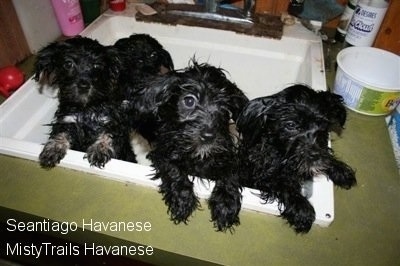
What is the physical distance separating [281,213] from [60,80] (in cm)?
105

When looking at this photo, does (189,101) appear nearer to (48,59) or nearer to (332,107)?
(332,107)

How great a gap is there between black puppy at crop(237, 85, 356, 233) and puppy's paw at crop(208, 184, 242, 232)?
0.33 feet

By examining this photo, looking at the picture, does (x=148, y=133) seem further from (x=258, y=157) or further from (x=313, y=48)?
(x=313, y=48)

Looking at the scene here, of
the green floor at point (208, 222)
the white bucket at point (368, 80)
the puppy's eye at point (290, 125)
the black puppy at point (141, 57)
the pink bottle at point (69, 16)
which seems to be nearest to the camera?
the green floor at point (208, 222)

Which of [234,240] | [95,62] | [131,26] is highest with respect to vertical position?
[95,62]

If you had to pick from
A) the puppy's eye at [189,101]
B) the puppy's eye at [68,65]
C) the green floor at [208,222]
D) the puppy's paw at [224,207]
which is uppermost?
the puppy's eye at [68,65]

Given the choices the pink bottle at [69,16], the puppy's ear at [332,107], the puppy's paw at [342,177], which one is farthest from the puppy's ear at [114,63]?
the puppy's paw at [342,177]

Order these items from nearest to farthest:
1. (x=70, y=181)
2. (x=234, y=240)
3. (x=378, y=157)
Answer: (x=234, y=240), (x=70, y=181), (x=378, y=157)

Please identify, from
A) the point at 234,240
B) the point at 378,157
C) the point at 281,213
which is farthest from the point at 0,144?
the point at 378,157

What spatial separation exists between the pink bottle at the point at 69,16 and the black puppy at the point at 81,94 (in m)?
0.49

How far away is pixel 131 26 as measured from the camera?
6.43 ft

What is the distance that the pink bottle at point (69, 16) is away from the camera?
1.76 meters

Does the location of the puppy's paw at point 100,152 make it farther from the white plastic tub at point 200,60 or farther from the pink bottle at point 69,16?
the pink bottle at point 69,16

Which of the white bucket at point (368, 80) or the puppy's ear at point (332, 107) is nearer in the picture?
the puppy's ear at point (332, 107)
